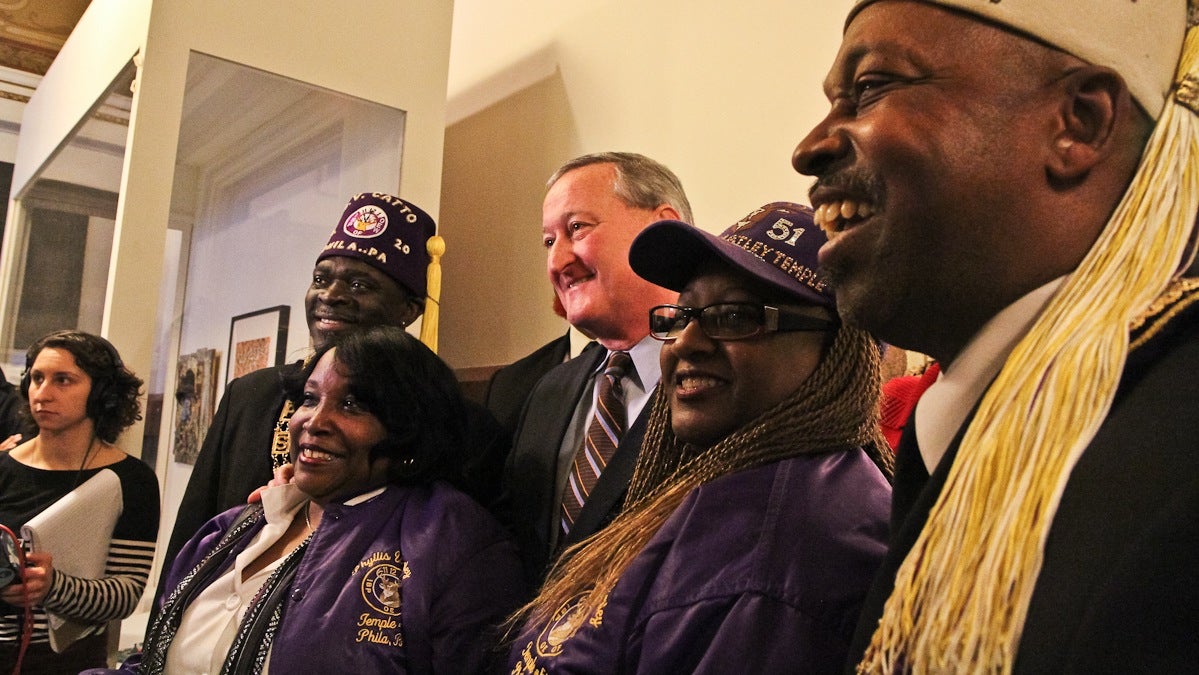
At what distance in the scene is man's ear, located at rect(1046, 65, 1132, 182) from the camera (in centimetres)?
73

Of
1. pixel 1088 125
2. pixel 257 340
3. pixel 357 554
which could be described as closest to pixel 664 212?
pixel 357 554

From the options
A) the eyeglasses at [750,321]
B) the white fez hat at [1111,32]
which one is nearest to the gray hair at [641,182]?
the eyeglasses at [750,321]

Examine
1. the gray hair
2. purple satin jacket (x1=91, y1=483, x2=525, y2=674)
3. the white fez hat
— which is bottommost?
purple satin jacket (x1=91, y1=483, x2=525, y2=674)

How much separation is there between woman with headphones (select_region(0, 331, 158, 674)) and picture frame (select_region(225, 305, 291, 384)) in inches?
15.0

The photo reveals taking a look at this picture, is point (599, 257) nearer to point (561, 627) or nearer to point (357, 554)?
point (357, 554)

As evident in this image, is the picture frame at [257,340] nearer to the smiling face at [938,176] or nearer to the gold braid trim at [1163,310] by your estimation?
the smiling face at [938,176]

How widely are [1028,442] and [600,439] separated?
3.86 ft

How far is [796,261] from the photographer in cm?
125

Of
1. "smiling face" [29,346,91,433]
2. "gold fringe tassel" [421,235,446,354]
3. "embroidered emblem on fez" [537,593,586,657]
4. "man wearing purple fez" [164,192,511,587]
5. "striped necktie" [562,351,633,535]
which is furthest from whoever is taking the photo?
"smiling face" [29,346,91,433]

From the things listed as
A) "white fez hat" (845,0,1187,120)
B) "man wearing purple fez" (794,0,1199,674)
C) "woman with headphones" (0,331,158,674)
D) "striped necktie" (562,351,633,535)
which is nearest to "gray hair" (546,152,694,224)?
"striped necktie" (562,351,633,535)

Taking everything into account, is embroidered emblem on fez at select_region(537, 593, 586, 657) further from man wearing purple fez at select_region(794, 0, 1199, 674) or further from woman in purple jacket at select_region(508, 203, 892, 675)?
man wearing purple fez at select_region(794, 0, 1199, 674)

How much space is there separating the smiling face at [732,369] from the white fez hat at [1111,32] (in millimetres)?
538

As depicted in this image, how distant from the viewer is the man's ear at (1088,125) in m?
0.73

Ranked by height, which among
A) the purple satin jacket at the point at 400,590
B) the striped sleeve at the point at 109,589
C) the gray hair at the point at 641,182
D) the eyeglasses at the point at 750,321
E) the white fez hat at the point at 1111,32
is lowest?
the striped sleeve at the point at 109,589
